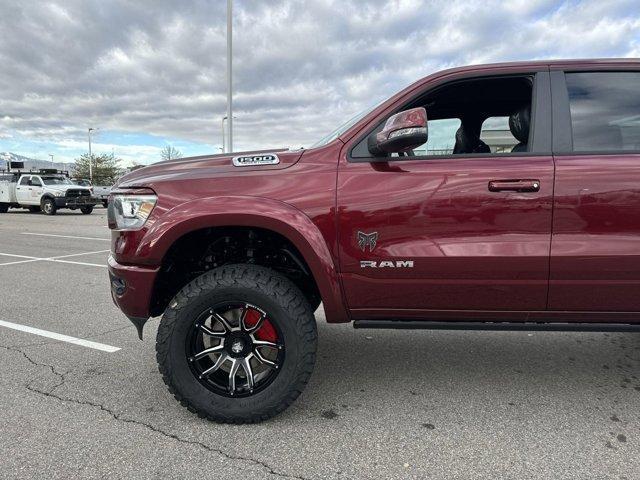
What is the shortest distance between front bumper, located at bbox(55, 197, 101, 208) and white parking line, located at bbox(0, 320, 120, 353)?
17.4 meters

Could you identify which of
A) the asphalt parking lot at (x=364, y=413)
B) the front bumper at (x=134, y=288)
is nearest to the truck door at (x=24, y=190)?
the asphalt parking lot at (x=364, y=413)

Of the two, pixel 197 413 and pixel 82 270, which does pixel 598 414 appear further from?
pixel 82 270

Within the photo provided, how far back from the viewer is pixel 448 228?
246 centimetres

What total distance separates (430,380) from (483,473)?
3.40ft

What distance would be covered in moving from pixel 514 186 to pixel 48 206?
72.1 feet

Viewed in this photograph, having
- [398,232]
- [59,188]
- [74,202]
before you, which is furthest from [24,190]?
[398,232]

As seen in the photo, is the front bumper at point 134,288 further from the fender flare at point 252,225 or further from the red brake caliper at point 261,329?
the red brake caliper at point 261,329

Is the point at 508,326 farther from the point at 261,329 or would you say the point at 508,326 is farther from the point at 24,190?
the point at 24,190

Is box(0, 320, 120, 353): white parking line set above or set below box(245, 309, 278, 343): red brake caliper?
below

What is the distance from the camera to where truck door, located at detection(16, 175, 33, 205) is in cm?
2073

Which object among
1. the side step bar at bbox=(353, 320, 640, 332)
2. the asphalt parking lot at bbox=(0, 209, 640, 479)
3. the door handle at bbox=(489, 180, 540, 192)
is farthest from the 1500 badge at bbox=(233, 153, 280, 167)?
the asphalt parking lot at bbox=(0, 209, 640, 479)

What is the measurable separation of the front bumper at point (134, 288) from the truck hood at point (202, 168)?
19.4 inches

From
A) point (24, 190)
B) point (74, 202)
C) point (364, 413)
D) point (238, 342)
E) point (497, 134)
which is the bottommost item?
point (364, 413)

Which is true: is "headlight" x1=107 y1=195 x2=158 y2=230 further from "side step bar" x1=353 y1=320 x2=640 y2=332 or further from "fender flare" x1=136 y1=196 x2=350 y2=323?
"side step bar" x1=353 y1=320 x2=640 y2=332
